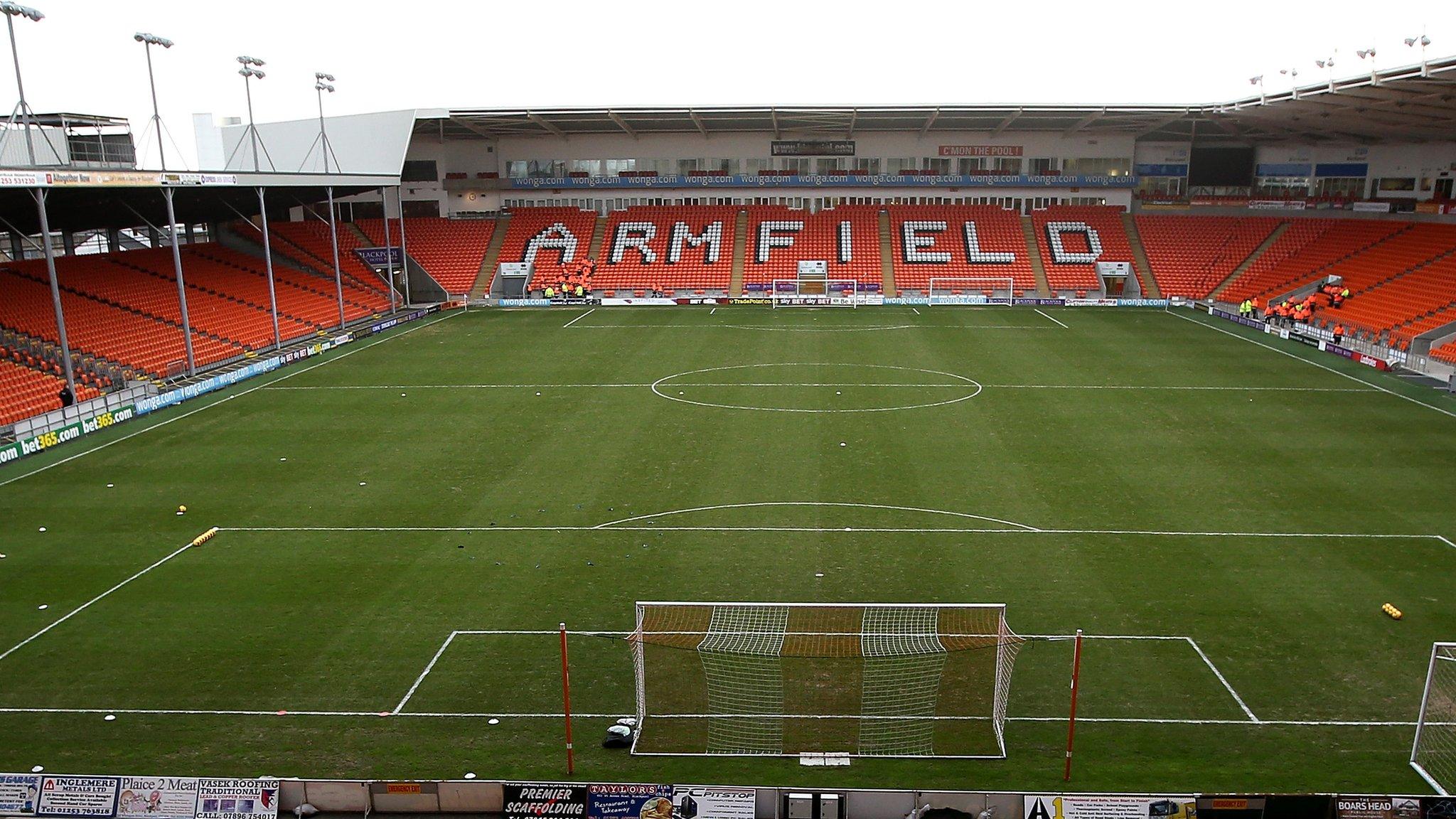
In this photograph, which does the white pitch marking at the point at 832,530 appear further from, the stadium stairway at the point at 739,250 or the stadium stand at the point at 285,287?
the stadium stairway at the point at 739,250

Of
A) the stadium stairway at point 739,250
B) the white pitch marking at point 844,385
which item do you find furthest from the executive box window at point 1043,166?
the white pitch marking at point 844,385

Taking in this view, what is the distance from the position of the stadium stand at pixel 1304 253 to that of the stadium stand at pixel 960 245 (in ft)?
35.4

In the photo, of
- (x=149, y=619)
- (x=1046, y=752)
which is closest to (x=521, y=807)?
(x=1046, y=752)

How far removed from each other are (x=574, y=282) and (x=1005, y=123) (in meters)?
27.0

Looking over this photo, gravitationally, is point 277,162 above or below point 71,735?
above

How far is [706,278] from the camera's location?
57.6 metres

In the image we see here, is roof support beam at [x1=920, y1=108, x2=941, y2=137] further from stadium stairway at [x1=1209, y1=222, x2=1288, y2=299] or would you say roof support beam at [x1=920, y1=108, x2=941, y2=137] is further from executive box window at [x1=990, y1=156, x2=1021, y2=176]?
stadium stairway at [x1=1209, y1=222, x2=1288, y2=299]

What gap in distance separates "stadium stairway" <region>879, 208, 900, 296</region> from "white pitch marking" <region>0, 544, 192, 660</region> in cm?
4250

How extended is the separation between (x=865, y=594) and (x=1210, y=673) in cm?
527

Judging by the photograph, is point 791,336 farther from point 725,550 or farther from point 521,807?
point 521,807

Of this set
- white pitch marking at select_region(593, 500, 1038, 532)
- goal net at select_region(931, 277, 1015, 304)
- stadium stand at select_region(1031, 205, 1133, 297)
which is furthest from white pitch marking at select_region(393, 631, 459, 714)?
stadium stand at select_region(1031, 205, 1133, 297)

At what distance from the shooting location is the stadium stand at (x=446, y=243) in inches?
2261

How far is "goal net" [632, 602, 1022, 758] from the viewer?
42.4 feet

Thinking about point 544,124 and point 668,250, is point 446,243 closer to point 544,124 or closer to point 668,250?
point 544,124
